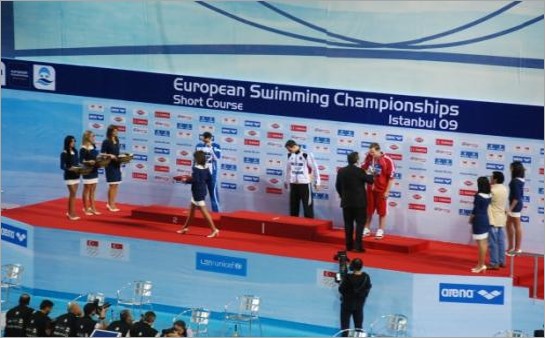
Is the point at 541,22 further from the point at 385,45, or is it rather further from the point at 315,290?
the point at 315,290

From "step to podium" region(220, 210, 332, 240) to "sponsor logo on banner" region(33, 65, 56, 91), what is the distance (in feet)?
10.00

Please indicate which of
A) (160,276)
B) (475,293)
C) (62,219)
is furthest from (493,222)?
(62,219)

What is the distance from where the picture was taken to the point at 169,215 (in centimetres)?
1931

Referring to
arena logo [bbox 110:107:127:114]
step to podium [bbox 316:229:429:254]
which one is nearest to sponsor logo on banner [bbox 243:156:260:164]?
step to podium [bbox 316:229:429:254]

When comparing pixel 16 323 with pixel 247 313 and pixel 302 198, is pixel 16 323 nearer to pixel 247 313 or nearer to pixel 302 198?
pixel 247 313

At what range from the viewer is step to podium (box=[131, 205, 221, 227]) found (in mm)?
19219

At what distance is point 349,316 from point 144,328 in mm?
2389

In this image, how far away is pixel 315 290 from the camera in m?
17.6

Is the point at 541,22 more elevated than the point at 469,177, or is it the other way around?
the point at 541,22

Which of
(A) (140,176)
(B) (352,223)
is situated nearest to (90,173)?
(A) (140,176)

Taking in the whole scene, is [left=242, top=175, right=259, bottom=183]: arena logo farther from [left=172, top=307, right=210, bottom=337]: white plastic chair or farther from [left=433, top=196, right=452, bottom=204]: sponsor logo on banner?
[left=433, top=196, right=452, bottom=204]: sponsor logo on banner

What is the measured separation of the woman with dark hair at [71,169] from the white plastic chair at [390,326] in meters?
4.26

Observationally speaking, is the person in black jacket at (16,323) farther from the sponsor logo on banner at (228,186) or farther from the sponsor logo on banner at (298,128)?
the sponsor logo on banner at (298,128)

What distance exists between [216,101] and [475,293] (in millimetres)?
4287
